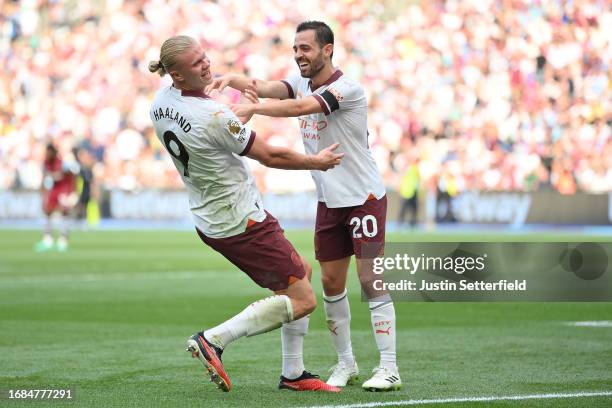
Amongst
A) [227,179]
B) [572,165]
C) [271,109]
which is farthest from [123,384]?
[572,165]

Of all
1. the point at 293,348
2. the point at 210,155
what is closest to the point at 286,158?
the point at 210,155

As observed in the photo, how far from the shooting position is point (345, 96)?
6.90 meters

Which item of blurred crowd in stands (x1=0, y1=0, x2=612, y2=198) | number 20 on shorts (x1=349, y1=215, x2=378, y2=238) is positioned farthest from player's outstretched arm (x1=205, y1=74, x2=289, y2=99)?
blurred crowd in stands (x1=0, y1=0, x2=612, y2=198)

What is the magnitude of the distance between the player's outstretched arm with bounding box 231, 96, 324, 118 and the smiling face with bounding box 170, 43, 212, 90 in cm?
26

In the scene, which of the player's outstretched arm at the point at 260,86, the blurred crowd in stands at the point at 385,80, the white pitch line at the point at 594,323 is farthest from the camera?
the blurred crowd in stands at the point at 385,80

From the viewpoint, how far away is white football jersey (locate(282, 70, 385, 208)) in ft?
23.0

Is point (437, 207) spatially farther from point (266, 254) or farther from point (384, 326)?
point (266, 254)

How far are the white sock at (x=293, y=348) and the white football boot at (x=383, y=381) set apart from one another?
0.43m

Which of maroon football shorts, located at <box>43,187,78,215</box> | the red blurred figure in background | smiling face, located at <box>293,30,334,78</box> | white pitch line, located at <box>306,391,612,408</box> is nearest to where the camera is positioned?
white pitch line, located at <box>306,391,612,408</box>

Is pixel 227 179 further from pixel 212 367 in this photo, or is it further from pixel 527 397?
pixel 527 397

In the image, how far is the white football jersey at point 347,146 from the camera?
7.02 metres

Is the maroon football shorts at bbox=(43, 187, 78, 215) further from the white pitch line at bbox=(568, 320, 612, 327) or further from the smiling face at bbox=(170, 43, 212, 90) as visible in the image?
the smiling face at bbox=(170, 43, 212, 90)

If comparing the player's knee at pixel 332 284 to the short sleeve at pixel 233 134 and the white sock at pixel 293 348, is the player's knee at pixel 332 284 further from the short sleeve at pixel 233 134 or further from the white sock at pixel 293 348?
the short sleeve at pixel 233 134

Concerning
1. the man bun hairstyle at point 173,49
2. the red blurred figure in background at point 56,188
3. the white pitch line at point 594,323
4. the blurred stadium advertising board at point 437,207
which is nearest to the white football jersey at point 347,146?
the man bun hairstyle at point 173,49
